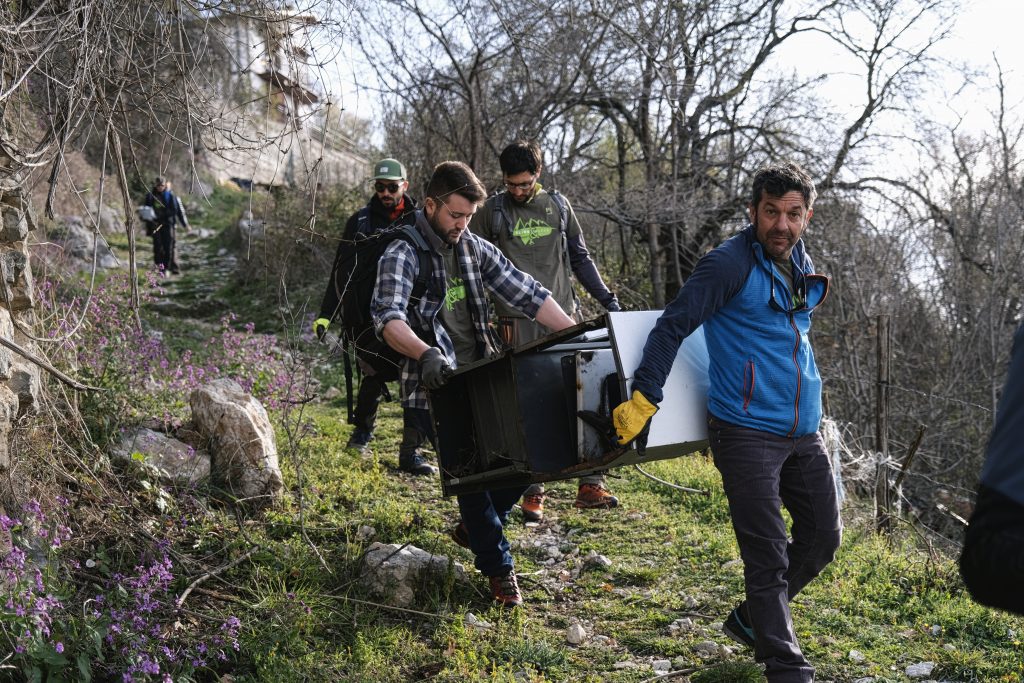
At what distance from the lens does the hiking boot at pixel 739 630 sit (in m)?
3.60

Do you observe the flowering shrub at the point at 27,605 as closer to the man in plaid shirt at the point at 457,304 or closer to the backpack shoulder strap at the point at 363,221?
the man in plaid shirt at the point at 457,304

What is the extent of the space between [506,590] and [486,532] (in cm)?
33

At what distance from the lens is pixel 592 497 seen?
5543 millimetres

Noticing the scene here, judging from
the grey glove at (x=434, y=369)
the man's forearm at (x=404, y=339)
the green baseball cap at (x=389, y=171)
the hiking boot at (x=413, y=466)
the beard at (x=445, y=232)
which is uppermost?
the green baseball cap at (x=389, y=171)

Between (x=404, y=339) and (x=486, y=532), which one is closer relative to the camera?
(x=404, y=339)

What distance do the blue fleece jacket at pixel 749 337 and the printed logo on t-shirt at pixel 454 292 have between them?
114cm

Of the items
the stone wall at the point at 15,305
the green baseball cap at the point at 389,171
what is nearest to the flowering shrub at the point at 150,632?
the stone wall at the point at 15,305

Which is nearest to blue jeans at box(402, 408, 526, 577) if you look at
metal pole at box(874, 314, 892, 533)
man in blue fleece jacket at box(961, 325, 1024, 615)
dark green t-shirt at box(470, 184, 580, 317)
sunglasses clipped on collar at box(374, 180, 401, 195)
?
dark green t-shirt at box(470, 184, 580, 317)

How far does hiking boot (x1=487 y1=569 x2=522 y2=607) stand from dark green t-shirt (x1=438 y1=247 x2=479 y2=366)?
0.99 metres

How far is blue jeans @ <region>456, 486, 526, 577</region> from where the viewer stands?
380cm

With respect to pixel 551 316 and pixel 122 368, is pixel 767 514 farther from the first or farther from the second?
pixel 122 368

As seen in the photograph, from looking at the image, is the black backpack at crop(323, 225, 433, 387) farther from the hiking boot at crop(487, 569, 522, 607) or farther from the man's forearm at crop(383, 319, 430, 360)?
the hiking boot at crop(487, 569, 522, 607)

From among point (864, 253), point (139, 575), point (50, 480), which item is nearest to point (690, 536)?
point (139, 575)

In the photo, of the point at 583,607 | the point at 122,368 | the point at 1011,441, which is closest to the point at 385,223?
the point at 122,368
